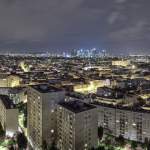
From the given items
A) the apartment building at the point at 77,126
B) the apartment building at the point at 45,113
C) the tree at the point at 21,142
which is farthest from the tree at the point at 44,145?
the tree at the point at 21,142

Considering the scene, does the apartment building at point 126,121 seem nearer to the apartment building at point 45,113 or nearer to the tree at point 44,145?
the apartment building at point 45,113

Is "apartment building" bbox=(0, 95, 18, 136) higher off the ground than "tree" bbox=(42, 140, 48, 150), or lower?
higher

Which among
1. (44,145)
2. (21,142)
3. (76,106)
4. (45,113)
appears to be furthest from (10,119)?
(76,106)

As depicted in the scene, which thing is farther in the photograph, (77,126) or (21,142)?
(21,142)

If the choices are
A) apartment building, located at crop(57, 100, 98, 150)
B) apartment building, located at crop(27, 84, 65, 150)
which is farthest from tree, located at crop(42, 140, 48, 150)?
apartment building, located at crop(57, 100, 98, 150)

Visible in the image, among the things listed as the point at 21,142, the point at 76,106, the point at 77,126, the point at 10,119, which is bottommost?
the point at 21,142

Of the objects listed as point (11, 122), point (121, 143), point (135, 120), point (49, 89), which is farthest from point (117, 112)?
point (11, 122)

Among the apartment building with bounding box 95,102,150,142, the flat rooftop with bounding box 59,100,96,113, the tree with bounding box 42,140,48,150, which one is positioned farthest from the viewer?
the apartment building with bounding box 95,102,150,142

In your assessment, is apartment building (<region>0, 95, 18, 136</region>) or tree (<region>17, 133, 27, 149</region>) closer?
tree (<region>17, 133, 27, 149</region>)

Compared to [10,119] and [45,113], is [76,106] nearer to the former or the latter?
[45,113]

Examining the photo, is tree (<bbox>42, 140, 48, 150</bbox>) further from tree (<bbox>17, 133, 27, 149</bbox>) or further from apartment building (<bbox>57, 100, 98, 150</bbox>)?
tree (<bbox>17, 133, 27, 149</bbox>)

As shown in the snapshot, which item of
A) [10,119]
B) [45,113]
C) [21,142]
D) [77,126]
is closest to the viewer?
[77,126]

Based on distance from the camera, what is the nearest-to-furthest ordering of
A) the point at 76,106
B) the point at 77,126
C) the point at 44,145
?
1. the point at 77,126
2. the point at 76,106
3. the point at 44,145

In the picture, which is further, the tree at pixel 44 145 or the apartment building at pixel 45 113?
the apartment building at pixel 45 113
